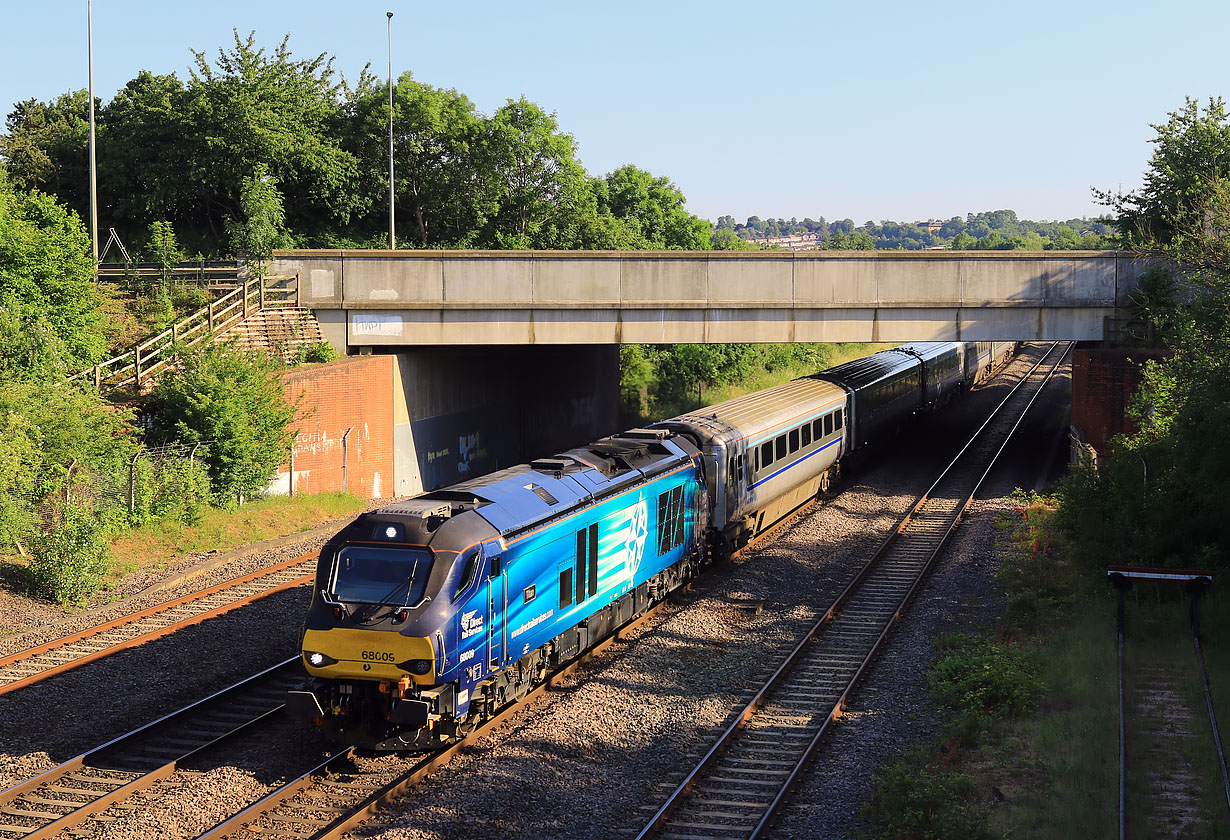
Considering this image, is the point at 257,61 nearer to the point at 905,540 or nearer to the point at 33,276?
the point at 33,276

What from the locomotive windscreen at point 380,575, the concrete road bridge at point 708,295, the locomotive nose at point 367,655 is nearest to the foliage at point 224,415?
the concrete road bridge at point 708,295

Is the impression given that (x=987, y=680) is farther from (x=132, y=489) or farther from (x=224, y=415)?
(x=224, y=415)

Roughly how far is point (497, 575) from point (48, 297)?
60.5 ft

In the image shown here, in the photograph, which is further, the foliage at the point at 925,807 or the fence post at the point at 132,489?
the fence post at the point at 132,489

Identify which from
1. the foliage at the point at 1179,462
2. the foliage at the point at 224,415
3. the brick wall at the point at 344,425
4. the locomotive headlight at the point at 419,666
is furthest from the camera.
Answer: the brick wall at the point at 344,425

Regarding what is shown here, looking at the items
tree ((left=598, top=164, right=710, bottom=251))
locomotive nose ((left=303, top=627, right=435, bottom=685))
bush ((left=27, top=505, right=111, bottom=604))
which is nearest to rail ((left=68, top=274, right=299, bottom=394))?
bush ((left=27, top=505, right=111, bottom=604))

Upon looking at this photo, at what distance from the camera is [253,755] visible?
1332 cm

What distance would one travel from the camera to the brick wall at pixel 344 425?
2869cm

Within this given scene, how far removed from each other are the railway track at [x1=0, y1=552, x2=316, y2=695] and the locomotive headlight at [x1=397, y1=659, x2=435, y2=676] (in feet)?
21.6

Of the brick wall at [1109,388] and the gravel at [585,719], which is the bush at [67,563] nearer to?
the gravel at [585,719]

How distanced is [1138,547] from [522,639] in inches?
502

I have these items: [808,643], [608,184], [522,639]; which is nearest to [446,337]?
[808,643]

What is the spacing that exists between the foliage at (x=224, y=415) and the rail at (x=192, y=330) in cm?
86

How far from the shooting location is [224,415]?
82.4ft
